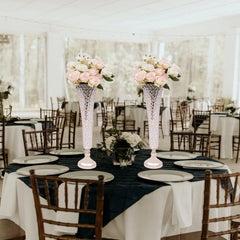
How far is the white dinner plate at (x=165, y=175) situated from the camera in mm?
2919

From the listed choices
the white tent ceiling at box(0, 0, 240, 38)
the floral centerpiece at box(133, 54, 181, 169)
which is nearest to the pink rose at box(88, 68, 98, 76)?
the floral centerpiece at box(133, 54, 181, 169)

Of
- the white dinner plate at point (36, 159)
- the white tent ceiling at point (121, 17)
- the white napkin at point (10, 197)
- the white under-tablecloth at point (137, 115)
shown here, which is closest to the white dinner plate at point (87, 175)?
the white napkin at point (10, 197)

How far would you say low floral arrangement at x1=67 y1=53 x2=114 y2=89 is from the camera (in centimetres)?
318

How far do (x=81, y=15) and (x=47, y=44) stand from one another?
6.63ft

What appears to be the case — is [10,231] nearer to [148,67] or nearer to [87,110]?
[87,110]

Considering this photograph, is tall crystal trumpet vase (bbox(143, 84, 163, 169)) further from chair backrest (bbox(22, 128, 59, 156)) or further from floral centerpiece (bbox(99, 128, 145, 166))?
chair backrest (bbox(22, 128, 59, 156))

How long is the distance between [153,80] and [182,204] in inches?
40.1

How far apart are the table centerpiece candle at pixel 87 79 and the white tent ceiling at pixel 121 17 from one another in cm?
686

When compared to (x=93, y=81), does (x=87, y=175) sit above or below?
below

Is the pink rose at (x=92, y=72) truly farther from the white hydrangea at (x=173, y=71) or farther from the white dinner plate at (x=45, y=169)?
the white dinner plate at (x=45, y=169)

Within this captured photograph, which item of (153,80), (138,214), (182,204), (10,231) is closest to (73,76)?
(153,80)

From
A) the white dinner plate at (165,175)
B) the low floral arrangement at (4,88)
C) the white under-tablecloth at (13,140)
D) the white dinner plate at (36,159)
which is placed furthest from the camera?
the low floral arrangement at (4,88)

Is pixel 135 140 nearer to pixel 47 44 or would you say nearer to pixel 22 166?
pixel 22 166

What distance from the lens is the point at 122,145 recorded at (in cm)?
333
